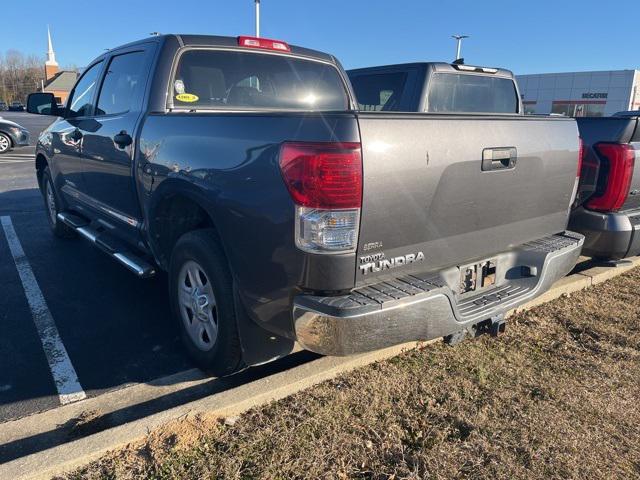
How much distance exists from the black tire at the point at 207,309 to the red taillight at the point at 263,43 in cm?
169

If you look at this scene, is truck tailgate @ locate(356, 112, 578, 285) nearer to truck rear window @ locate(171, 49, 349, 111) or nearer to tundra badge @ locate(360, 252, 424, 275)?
tundra badge @ locate(360, 252, 424, 275)

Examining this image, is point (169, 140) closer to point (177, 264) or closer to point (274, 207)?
point (177, 264)

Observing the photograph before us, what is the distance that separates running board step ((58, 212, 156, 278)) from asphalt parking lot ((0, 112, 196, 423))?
1.67ft

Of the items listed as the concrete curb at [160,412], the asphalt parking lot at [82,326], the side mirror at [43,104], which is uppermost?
the side mirror at [43,104]

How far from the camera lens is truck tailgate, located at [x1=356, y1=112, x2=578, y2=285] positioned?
229 cm

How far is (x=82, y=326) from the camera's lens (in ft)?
12.9

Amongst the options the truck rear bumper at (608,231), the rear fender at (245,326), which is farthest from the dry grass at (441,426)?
the truck rear bumper at (608,231)

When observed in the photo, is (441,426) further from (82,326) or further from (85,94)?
(85,94)

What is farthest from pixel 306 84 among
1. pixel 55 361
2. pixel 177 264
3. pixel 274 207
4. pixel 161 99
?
pixel 55 361

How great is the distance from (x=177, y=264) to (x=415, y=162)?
1688mm

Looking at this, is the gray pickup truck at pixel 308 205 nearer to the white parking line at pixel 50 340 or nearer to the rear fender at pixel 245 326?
the rear fender at pixel 245 326

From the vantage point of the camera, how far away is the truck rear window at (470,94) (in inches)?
221

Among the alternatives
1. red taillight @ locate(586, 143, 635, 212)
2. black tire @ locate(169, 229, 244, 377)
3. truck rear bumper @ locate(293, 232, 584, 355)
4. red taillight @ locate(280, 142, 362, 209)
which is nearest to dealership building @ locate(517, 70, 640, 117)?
red taillight @ locate(586, 143, 635, 212)

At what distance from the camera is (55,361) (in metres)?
3.42
